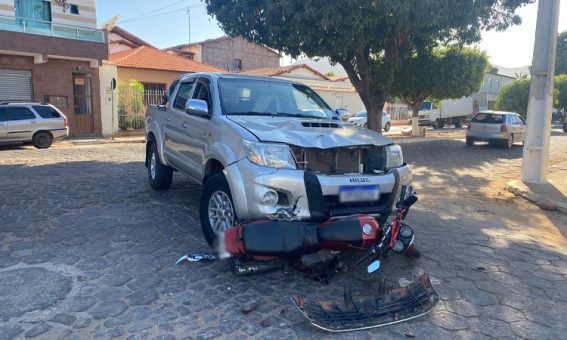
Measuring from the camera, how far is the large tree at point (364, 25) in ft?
35.8

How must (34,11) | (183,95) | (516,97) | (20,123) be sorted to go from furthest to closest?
(516,97) → (34,11) → (20,123) → (183,95)

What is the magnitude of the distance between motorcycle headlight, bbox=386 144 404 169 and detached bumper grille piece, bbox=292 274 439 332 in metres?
1.28

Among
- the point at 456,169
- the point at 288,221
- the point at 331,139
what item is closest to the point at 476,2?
the point at 456,169

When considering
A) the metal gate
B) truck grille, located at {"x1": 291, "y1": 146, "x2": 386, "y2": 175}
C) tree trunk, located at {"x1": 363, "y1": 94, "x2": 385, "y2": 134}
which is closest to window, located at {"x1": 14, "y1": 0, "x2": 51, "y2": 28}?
the metal gate

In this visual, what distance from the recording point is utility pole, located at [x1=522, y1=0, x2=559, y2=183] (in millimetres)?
9055

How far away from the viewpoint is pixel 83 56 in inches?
752

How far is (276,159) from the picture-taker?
3.83m

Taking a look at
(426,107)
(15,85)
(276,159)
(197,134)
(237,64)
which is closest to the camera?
(276,159)

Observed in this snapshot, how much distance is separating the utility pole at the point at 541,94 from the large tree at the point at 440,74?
1112 cm

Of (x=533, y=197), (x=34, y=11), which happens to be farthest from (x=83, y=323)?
(x=34, y=11)

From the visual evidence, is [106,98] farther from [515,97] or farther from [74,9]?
[515,97]

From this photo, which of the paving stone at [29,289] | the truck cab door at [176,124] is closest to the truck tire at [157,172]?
the truck cab door at [176,124]

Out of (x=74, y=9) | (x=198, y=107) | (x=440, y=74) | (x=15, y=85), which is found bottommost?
(x=198, y=107)

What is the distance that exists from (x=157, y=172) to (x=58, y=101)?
48.9ft
